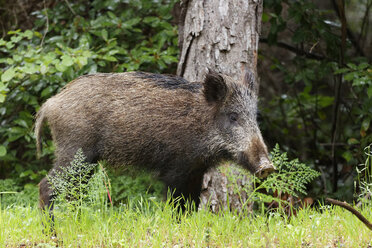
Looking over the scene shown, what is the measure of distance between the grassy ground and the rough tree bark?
4.00ft

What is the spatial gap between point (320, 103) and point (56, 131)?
170 inches

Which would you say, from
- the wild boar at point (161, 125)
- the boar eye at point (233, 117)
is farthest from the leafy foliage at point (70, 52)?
the boar eye at point (233, 117)

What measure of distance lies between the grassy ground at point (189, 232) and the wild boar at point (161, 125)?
79cm

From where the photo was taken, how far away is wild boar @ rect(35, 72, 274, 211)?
4410 millimetres

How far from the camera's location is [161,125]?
448cm

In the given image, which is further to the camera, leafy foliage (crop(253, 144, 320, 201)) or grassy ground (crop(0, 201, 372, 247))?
leafy foliage (crop(253, 144, 320, 201))

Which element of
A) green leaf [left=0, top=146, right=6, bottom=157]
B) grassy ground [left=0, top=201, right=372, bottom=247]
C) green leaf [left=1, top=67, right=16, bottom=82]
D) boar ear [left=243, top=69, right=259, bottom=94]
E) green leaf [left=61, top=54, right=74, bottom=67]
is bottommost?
green leaf [left=0, top=146, right=6, bottom=157]

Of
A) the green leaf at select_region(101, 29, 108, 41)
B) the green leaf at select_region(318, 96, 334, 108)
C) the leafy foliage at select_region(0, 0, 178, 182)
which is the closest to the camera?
the leafy foliage at select_region(0, 0, 178, 182)

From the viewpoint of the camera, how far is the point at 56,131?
4520mm

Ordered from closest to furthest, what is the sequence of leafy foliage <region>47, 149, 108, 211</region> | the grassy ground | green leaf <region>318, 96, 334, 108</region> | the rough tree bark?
the grassy ground, leafy foliage <region>47, 149, 108, 211</region>, the rough tree bark, green leaf <region>318, 96, 334, 108</region>

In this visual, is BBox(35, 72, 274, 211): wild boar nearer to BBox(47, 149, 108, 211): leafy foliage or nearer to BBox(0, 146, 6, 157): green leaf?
BBox(47, 149, 108, 211): leafy foliage

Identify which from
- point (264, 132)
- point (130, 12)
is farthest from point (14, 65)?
point (264, 132)

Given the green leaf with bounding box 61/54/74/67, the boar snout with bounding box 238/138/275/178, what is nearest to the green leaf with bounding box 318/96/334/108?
the boar snout with bounding box 238/138/275/178

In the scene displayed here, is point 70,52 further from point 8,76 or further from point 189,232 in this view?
point 189,232
